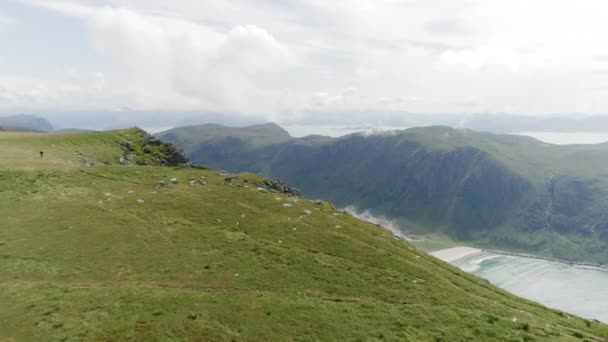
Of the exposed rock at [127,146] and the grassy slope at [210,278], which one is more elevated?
the exposed rock at [127,146]

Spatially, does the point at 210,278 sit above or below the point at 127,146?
below

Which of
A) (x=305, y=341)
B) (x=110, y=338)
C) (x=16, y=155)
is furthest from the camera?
(x=16, y=155)

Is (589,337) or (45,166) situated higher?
(45,166)

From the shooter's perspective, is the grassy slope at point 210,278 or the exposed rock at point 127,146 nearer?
the grassy slope at point 210,278

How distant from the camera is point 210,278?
43.1 m

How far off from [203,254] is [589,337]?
45035 millimetres

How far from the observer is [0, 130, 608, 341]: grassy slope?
34.6 m

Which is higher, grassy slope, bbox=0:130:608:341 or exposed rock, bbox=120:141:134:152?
exposed rock, bbox=120:141:134:152

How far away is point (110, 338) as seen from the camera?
3130 centimetres

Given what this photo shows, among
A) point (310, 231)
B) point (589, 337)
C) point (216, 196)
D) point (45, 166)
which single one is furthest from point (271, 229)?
point (45, 166)

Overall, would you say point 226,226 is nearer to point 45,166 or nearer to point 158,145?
point 45,166

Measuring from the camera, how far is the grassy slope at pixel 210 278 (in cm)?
3459

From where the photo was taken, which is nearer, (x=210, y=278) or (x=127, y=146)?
(x=210, y=278)

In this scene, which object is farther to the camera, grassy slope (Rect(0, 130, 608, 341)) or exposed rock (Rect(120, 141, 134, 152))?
exposed rock (Rect(120, 141, 134, 152))
